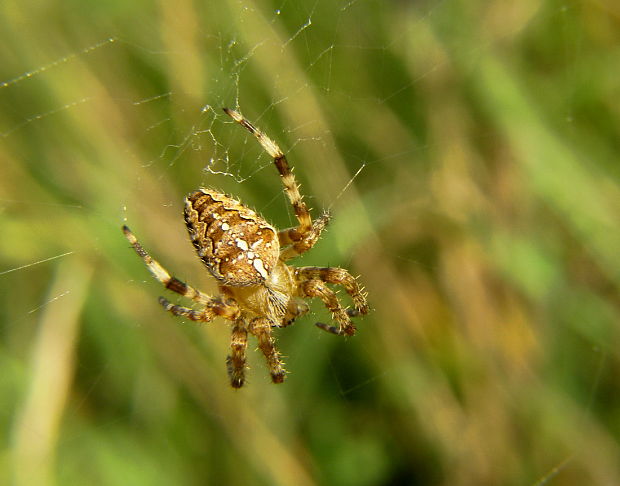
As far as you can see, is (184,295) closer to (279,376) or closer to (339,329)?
(279,376)

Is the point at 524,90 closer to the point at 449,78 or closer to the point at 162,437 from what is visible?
the point at 449,78

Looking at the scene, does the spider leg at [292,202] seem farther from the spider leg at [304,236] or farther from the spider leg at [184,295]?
the spider leg at [184,295]

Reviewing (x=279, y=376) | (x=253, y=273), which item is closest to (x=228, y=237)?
(x=253, y=273)

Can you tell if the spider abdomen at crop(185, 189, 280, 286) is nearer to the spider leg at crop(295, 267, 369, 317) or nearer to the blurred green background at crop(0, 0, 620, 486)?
the spider leg at crop(295, 267, 369, 317)

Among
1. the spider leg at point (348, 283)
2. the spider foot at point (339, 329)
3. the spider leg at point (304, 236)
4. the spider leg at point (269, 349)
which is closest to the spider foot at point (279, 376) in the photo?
the spider leg at point (269, 349)

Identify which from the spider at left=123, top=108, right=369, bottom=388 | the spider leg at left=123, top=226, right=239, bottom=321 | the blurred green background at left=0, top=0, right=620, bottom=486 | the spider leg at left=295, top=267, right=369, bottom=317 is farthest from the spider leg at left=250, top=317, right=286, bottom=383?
the spider leg at left=295, top=267, right=369, bottom=317

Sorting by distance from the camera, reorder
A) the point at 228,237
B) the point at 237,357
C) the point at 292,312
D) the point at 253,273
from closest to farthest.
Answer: the point at 228,237 < the point at 253,273 < the point at 237,357 < the point at 292,312

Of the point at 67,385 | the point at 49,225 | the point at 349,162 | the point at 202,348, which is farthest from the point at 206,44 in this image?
the point at 67,385
